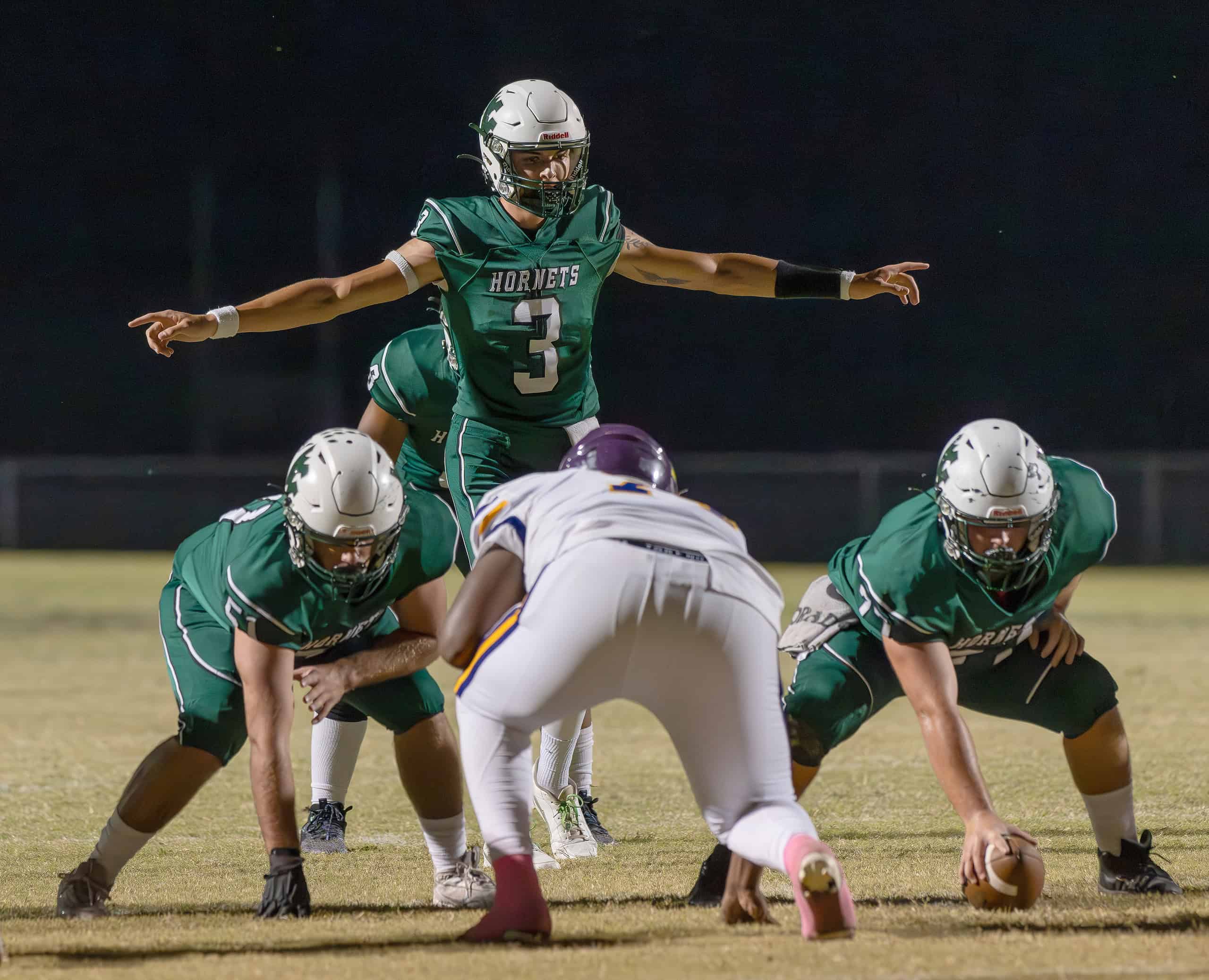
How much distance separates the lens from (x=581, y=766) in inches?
209

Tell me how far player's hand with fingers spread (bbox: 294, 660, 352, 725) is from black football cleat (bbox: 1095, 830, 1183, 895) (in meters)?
2.05

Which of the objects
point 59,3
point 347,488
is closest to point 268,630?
point 347,488

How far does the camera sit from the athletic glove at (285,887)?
374 centimetres

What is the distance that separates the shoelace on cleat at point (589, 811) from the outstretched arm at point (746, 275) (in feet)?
5.77

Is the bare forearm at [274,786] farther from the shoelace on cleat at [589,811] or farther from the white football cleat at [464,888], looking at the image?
the shoelace on cleat at [589,811]

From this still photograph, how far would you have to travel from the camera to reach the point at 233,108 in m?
25.0

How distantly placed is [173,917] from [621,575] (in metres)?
1.50

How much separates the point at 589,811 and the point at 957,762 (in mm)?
1754

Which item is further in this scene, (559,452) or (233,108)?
(233,108)

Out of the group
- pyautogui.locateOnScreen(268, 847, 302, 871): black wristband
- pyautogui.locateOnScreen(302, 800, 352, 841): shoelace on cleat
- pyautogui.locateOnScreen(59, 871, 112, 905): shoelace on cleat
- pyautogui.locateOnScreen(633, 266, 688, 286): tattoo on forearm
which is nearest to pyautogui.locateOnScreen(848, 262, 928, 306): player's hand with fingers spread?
pyautogui.locateOnScreen(633, 266, 688, 286): tattoo on forearm

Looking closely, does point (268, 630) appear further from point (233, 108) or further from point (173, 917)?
point (233, 108)

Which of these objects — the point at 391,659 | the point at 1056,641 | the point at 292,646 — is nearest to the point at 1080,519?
the point at 1056,641

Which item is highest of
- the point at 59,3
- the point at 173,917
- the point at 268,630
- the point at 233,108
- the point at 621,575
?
the point at 59,3

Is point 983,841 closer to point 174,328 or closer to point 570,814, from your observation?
point 570,814
